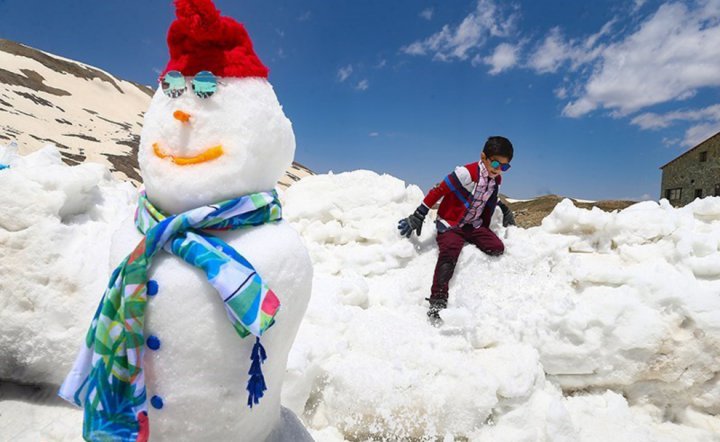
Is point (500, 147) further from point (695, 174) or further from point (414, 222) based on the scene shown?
point (695, 174)

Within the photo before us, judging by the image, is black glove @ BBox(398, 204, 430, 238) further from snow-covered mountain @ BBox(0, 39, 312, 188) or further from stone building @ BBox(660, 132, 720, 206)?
stone building @ BBox(660, 132, 720, 206)

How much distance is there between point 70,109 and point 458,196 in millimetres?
19658

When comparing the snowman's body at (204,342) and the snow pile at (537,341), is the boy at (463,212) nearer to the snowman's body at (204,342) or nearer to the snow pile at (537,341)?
the snow pile at (537,341)

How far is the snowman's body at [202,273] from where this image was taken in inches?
46.7

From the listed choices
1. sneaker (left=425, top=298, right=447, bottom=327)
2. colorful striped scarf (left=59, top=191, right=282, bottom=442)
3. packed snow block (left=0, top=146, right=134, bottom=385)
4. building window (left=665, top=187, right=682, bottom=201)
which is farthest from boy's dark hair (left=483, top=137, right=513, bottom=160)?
building window (left=665, top=187, right=682, bottom=201)

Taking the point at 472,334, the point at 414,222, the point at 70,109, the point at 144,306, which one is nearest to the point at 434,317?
the point at 472,334

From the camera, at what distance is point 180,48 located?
128 cm

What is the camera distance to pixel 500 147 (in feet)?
8.91

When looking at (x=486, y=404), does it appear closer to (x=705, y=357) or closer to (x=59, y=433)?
(x=705, y=357)

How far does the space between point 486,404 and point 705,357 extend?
4.50 ft

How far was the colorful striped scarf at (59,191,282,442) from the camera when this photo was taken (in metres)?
1.12

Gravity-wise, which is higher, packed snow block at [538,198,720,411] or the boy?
the boy

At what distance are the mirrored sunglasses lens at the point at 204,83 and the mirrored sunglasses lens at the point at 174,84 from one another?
5 cm

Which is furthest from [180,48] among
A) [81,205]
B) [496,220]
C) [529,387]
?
[496,220]
